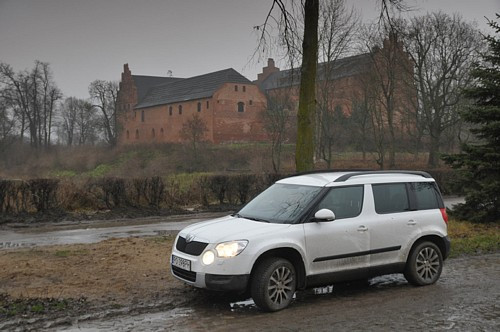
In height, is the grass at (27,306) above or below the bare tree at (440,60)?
below

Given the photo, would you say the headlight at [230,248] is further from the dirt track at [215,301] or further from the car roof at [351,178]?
the car roof at [351,178]

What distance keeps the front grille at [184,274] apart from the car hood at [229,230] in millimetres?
454

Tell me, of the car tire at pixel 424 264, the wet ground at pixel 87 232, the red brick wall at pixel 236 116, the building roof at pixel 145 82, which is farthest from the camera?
the building roof at pixel 145 82

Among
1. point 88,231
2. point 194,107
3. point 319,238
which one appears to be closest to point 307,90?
point 319,238

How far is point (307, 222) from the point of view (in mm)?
7488

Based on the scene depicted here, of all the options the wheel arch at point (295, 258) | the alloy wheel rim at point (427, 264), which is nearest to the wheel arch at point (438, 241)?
the alloy wheel rim at point (427, 264)

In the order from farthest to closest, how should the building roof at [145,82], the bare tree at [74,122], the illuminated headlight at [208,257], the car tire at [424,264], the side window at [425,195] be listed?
the bare tree at [74,122]
the building roof at [145,82]
the side window at [425,195]
the car tire at [424,264]
the illuminated headlight at [208,257]

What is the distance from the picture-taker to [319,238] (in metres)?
7.45

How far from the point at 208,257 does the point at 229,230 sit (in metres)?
0.50

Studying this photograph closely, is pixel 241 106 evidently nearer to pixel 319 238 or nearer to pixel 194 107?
pixel 194 107

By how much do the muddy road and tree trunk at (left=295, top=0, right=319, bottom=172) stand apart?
16.0ft

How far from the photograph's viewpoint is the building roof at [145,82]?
88.0 metres

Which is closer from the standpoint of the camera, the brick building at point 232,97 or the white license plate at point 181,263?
the white license plate at point 181,263

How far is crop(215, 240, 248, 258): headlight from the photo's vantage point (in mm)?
6918
